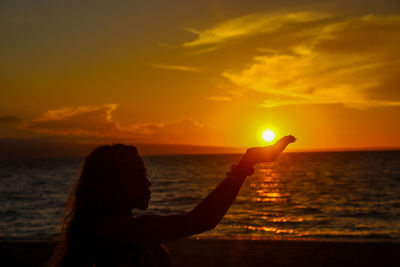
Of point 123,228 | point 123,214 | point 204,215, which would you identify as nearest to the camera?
point 204,215

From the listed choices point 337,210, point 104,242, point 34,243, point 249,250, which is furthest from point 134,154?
point 337,210

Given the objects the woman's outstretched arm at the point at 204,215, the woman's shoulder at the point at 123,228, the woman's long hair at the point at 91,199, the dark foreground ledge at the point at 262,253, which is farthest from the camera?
the dark foreground ledge at the point at 262,253

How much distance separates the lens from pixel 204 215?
182cm

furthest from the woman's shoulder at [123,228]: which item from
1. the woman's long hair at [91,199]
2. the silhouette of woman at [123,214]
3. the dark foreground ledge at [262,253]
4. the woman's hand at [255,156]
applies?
the dark foreground ledge at [262,253]

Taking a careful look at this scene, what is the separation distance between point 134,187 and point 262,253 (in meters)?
8.84

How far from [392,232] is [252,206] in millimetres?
13035

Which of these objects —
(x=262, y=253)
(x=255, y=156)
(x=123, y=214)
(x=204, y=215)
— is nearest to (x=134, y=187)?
(x=123, y=214)

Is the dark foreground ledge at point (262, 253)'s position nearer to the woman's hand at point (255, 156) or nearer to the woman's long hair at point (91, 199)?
the woman's long hair at point (91, 199)

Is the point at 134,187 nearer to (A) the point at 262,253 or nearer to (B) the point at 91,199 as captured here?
(B) the point at 91,199

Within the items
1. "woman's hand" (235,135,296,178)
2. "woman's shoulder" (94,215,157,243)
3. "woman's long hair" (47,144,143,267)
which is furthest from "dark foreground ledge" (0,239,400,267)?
"woman's hand" (235,135,296,178)

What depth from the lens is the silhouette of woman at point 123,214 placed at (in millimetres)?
1845

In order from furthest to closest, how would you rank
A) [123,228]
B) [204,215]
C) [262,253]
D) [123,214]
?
1. [262,253]
2. [123,214]
3. [123,228]
4. [204,215]

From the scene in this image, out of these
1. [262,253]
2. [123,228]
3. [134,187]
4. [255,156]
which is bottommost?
[262,253]

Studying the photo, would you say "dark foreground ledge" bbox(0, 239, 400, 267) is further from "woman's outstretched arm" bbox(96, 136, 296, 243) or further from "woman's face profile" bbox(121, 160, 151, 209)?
"woman's outstretched arm" bbox(96, 136, 296, 243)
